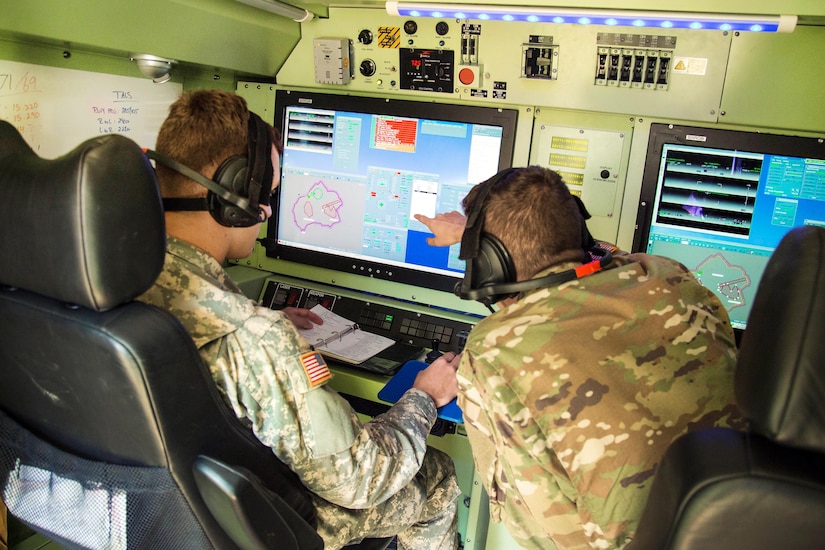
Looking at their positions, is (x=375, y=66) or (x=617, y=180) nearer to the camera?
(x=617, y=180)

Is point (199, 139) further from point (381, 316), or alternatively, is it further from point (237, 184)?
point (381, 316)

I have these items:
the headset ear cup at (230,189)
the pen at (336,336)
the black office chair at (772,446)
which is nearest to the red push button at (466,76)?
the pen at (336,336)

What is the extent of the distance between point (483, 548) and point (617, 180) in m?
1.30

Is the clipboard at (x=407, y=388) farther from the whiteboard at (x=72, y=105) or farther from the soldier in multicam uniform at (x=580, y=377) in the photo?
the whiteboard at (x=72, y=105)

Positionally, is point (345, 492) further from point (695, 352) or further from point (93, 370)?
point (695, 352)

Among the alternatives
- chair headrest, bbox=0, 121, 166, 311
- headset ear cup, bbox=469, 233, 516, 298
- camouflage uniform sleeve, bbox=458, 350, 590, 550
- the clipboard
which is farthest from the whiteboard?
camouflage uniform sleeve, bbox=458, 350, 590, 550

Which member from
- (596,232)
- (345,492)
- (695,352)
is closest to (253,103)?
(596,232)

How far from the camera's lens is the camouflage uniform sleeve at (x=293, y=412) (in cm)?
130

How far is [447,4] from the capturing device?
1837 millimetres

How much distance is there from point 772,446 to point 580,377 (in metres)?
0.47

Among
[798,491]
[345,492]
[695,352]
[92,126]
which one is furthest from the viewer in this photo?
[92,126]

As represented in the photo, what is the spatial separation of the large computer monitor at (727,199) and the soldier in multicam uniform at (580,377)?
0.69m

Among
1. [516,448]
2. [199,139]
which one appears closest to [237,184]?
[199,139]

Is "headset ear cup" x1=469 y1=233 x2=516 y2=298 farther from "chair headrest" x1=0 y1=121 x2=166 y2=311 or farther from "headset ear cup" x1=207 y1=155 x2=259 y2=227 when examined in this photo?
"chair headrest" x1=0 y1=121 x2=166 y2=311
